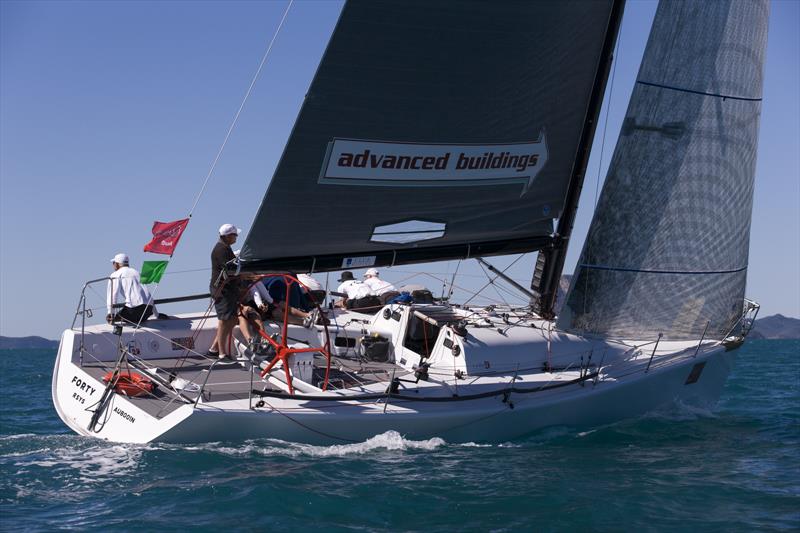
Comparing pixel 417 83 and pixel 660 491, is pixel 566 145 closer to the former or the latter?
pixel 417 83

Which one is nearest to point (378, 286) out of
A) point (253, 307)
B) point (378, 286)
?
point (378, 286)

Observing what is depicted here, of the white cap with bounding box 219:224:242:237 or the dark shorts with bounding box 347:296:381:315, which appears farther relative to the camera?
the dark shorts with bounding box 347:296:381:315

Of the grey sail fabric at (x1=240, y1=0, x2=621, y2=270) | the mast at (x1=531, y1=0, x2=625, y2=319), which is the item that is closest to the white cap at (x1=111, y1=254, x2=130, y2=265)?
the grey sail fabric at (x1=240, y1=0, x2=621, y2=270)

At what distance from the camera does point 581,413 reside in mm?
10094

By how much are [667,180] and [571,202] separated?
3.95 feet

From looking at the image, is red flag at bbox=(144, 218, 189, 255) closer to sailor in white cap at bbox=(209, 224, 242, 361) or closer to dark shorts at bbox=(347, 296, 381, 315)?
sailor in white cap at bbox=(209, 224, 242, 361)

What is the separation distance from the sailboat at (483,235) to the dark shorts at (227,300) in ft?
1.95

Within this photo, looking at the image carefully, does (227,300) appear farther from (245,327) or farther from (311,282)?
(311,282)

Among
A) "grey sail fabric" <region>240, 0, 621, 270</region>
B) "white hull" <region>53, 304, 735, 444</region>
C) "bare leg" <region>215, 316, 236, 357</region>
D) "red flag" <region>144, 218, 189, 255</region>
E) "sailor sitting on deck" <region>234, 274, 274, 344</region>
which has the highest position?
"grey sail fabric" <region>240, 0, 621, 270</region>

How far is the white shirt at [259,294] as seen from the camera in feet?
36.1

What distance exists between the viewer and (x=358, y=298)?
12883 mm

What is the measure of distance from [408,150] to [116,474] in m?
4.37

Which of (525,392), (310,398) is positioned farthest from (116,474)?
(525,392)

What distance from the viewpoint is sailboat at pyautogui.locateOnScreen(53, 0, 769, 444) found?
8805 mm
